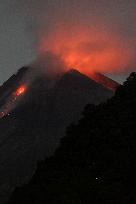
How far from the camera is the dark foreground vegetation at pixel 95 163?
42.6 metres

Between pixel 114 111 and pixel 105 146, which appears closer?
pixel 105 146

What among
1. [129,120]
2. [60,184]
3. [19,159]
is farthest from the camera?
[19,159]

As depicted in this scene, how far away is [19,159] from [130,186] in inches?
4643

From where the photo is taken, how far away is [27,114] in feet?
653

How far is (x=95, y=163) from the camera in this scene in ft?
182

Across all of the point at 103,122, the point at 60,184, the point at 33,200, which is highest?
the point at 103,122

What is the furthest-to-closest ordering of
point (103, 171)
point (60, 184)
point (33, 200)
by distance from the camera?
point (103, 171) → point (60, 184) → point (33, 200)

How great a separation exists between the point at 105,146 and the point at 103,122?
612cm

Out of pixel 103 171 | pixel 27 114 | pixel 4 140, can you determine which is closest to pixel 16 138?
pixel 4 140

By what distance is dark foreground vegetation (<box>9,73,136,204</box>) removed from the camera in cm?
4256

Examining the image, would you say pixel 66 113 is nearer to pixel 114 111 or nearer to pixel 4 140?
pixel 4 140

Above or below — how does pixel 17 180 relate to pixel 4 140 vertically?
below

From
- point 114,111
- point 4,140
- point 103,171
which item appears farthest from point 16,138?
point 103,171

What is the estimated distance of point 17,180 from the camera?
498 ft
